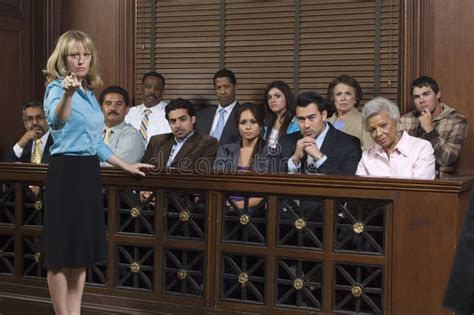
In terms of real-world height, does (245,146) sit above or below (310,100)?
below

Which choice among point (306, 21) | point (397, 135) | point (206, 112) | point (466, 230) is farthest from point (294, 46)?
point (466, 230)

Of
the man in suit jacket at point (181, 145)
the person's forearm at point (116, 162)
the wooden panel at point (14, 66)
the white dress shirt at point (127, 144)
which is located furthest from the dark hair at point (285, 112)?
the wooden panel at point (14, 66)

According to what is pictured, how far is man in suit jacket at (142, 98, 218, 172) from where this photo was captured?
4320 millimetres

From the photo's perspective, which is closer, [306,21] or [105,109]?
[105,109]

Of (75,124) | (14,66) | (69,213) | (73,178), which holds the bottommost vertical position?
(69,213)

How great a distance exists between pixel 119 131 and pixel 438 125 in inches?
75.7

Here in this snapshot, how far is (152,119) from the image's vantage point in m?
5.38

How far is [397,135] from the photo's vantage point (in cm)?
380

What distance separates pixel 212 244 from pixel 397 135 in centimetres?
104

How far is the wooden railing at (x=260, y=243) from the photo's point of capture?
3.27m

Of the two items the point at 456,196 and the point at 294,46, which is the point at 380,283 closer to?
the point at 456,196

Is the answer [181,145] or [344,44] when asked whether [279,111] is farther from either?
[344,44]

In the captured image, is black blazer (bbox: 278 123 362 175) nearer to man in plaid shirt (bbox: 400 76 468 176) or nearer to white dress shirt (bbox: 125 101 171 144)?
man in plaid shirt (bbox: 400 76 468 176)

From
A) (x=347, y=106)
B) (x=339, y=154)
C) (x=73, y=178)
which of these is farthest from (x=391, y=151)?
(x=73, y=178)
